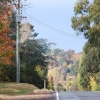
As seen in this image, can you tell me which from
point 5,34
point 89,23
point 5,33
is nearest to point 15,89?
point 5,34

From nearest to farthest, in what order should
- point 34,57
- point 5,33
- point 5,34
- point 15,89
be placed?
point 5,33 < point 5,34 < point 15,89 < point 34,57

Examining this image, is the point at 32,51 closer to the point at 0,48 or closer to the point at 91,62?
the point at 91,62

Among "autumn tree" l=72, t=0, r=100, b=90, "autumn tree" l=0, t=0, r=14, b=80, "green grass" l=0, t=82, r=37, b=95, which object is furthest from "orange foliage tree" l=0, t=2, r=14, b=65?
"autumn tree" l=72, t=0, r=100, b=90

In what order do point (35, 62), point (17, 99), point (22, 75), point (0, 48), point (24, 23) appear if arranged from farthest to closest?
point (24, 23) → point (35, 62) → point (22, 75) → point (0, 48) → point (17, 99)

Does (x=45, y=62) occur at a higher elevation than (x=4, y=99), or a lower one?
higher

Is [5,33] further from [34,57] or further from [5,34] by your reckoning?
[34,57]

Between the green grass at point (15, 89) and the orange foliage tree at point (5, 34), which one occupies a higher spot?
the orange foliage tree at point (5, 34)

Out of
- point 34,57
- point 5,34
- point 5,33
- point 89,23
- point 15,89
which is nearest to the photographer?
Result: point 5,33

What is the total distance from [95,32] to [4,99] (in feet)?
82.0

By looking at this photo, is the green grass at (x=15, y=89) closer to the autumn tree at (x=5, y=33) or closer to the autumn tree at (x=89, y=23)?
the autumn tree at (x=5, y=33)

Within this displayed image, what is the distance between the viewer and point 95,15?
4466 centimetres

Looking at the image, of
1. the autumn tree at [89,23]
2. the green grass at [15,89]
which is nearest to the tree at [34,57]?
the autumn tree at [89,23]

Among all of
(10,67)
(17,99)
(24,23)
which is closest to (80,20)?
(10,67)

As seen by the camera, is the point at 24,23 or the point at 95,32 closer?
the point at 95,32
